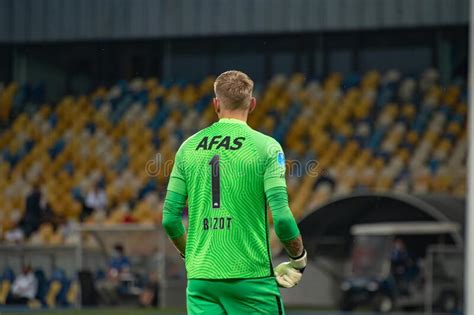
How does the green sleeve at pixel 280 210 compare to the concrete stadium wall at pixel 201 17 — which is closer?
the green sleeve at pixel 280 210

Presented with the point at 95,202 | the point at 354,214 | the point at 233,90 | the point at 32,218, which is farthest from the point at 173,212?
the point at 95,202

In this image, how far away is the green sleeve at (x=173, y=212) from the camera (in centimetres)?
436

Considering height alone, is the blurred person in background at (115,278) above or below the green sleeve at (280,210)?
below

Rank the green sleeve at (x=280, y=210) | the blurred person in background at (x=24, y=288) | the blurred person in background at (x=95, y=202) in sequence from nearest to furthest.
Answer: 1. the green sleeve at (x=280, y=210)
2. the blurred person in background at (x=24, y=288)
3. the blurred person in background at (x=95, y=202)

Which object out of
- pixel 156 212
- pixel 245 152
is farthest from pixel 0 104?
pixel 245 152

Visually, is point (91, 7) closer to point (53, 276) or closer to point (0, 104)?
point (0, 104)

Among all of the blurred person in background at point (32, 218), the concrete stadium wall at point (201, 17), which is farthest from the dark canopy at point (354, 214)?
the blurred person in background at point (32, 218)

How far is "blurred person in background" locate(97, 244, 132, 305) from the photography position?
1808cm

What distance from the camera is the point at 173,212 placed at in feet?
14.4

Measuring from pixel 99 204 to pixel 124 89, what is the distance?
165 inches

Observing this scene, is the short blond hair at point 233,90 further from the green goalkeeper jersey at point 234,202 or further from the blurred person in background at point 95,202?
the blurred person in background at point 95,202

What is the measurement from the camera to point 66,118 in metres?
24.2

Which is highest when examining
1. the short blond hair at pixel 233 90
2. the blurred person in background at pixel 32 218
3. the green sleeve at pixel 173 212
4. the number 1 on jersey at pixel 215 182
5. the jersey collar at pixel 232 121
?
the short blond hair at pixel 233 90

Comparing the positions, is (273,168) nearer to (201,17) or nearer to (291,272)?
(291,272)
